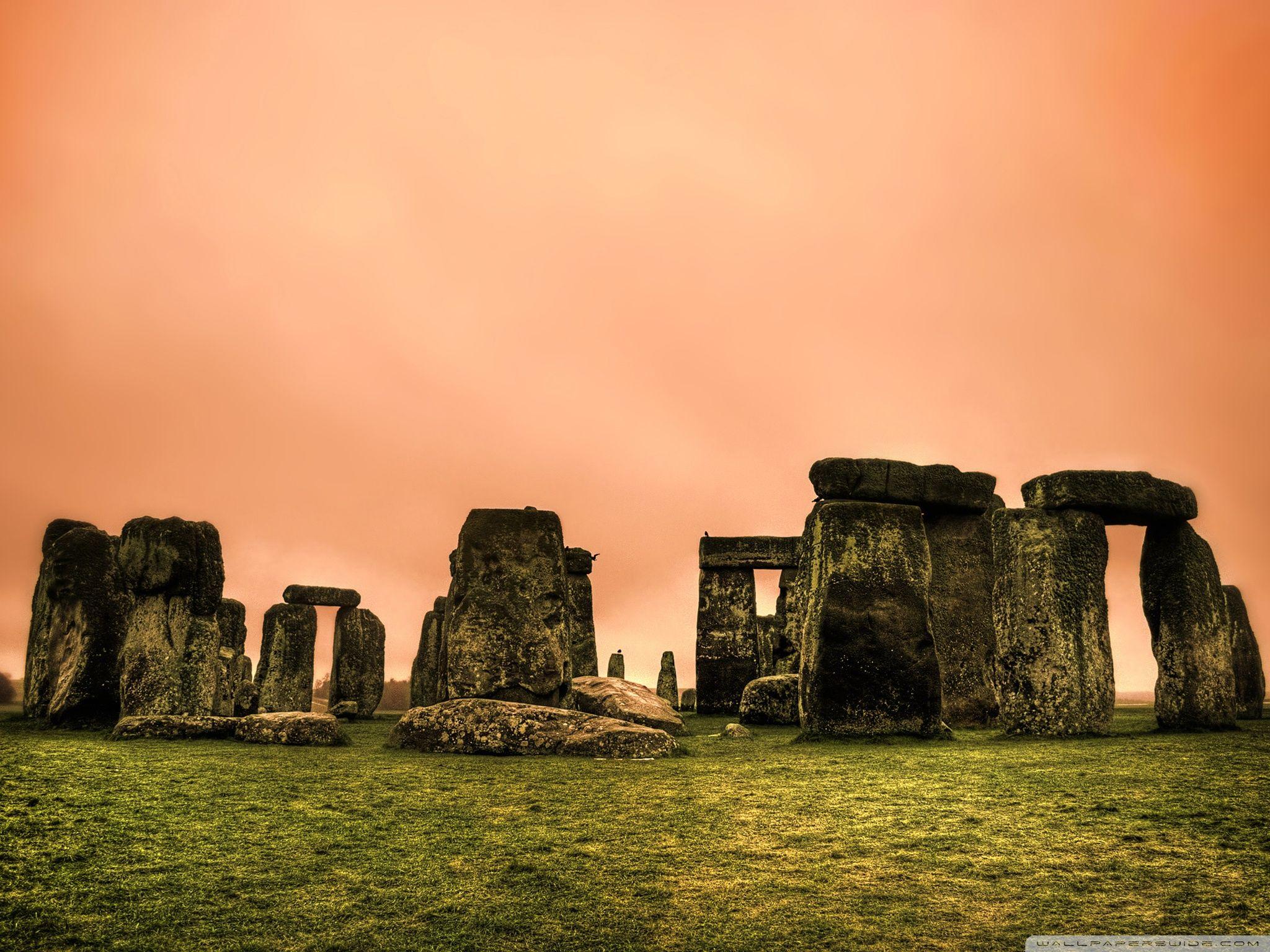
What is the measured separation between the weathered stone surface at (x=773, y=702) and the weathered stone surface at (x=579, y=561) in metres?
6.46

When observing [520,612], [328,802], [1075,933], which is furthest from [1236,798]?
[520,612]

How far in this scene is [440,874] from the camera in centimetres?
385

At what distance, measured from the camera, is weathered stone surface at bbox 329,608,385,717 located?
17.7 m

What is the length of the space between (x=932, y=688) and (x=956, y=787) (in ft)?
10.4

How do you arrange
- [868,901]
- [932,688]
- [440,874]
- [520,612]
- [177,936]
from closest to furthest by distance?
[177,936]
[868,901]
[440,874]
[932,688]
[520,612]

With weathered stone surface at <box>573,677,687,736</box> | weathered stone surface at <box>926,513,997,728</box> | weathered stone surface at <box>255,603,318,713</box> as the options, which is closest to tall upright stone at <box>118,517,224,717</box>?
weathered stone surface at <box>573,677,687,736</box>

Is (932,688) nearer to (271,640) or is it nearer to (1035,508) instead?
(1035,508)

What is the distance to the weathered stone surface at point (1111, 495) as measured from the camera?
8.85 metres

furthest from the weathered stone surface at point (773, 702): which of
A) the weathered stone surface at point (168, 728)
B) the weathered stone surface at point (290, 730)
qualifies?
the weathered stone surface at point (168, 728)

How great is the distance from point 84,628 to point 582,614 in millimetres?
9070

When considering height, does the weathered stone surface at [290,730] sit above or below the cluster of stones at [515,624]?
below

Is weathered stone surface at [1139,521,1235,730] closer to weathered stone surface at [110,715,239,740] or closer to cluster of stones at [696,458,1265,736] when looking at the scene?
cluster of stones at [696,458,1265,736]

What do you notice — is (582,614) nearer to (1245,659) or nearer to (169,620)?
(169,620)

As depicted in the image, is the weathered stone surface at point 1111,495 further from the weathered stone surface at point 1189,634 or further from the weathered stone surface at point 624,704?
the weathered stone surface at point 624,704
